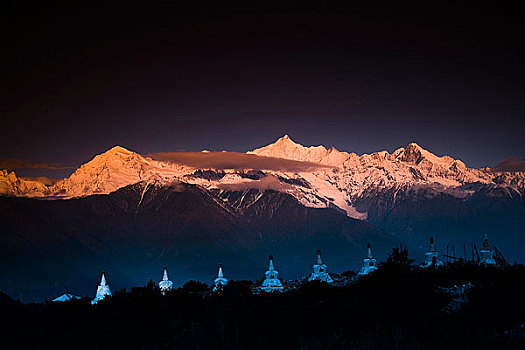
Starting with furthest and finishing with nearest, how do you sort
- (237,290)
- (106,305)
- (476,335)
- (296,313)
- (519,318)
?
(237,290) < (106,305) < (296,313) < (519,318) < (476,335)

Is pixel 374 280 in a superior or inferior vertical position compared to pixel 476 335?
superior

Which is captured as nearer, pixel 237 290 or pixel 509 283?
pixel 509 283

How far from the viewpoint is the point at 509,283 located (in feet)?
339

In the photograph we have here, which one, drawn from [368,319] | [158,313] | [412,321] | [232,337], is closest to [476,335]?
[412,321]

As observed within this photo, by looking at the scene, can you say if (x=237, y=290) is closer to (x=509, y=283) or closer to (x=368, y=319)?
(x=368, y=319)

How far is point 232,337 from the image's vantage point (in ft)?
308

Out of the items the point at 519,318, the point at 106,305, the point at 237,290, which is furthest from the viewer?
the point at 237,290

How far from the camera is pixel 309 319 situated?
317 ft

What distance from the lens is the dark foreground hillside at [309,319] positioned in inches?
3455

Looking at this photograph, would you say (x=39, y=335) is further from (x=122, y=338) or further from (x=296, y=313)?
(x=296, y=313)

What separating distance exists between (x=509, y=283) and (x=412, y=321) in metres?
19.9

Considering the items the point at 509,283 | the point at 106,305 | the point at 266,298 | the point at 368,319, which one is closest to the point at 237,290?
the point at 266,298

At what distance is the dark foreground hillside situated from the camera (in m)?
87.8

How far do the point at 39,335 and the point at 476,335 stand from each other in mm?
54397
